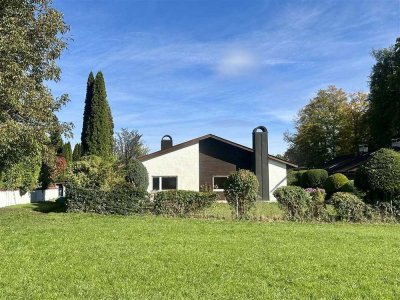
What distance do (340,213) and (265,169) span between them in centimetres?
1177

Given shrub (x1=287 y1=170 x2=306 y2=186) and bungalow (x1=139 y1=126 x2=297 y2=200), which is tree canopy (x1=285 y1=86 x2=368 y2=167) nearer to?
shrub (x1=287 y1=170 x2=306 y2=186)

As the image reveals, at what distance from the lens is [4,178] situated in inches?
865

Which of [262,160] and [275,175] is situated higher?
[262,160]

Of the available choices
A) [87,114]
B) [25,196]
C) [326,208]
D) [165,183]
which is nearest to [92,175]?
[165,183]

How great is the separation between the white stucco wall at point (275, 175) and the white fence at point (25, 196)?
1507 centimetres

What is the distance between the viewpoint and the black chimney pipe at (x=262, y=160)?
25.9 meters

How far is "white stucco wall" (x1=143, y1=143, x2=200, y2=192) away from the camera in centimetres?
2639

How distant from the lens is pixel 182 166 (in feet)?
87.1

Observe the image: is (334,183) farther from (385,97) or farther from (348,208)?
(385,97)

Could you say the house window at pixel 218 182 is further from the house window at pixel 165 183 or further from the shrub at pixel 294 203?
the shrub at pixel 294 203

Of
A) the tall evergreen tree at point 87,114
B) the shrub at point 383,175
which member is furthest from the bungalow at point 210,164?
the shrub at point 383,175

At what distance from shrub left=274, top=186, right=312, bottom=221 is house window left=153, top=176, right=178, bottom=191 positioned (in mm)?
12908

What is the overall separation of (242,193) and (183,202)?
2.14m

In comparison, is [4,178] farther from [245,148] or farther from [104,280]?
[104,280]
